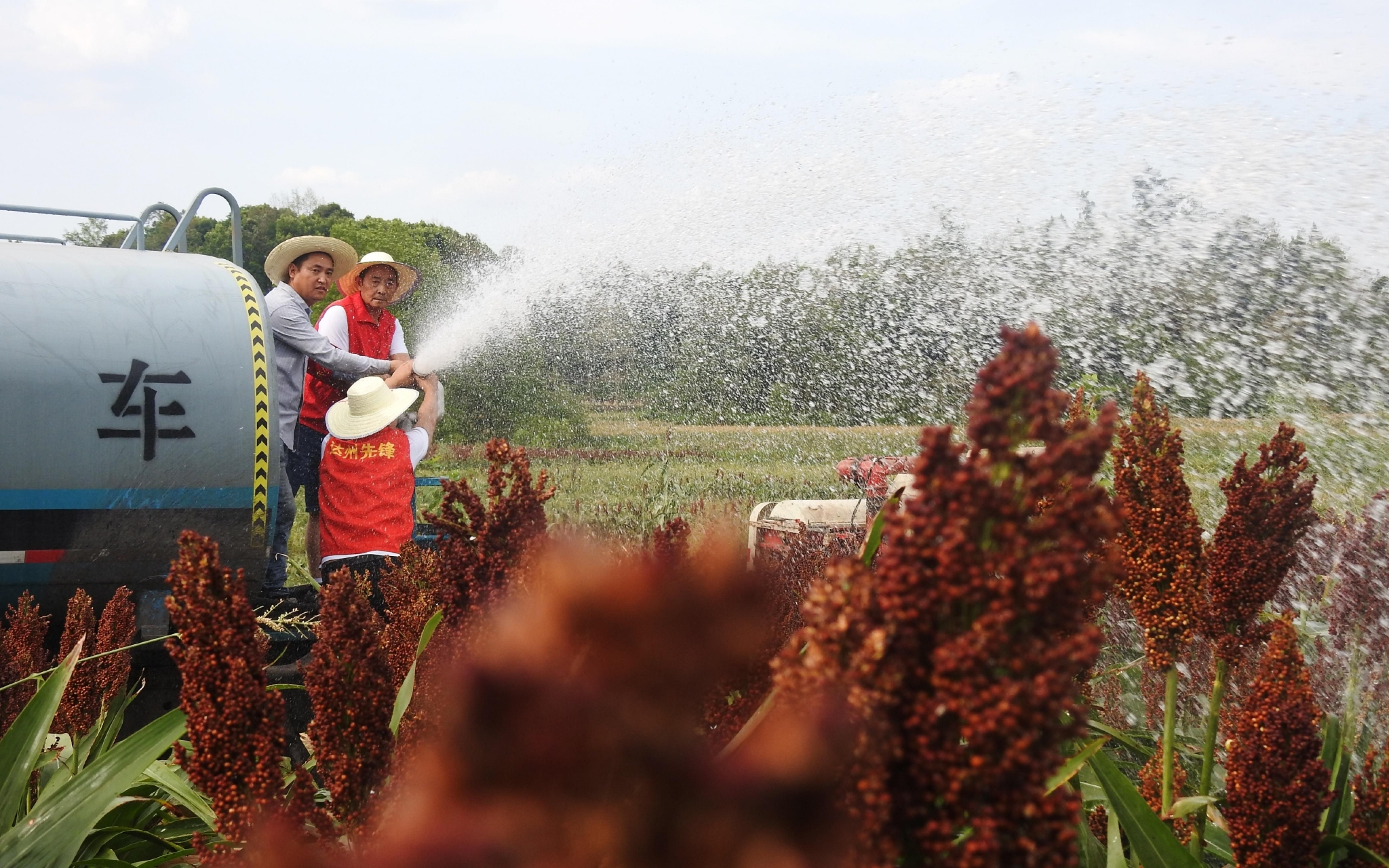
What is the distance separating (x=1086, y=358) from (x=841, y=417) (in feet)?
25.7

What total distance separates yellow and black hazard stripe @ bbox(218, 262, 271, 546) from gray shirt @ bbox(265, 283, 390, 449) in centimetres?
88

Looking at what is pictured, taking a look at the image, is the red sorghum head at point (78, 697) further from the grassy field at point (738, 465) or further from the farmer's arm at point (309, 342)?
the farmer's arm at point (309, 342)

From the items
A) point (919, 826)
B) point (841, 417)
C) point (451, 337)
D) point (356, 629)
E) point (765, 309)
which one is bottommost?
point (841, 417)

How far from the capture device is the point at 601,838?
41 centimetres

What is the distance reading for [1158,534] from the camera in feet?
5.26

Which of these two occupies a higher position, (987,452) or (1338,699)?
(987,452)

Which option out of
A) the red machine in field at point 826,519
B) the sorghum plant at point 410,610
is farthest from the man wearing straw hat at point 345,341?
the sorghum plant at point 410,610

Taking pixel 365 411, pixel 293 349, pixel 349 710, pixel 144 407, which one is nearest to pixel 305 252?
pixel 293 349

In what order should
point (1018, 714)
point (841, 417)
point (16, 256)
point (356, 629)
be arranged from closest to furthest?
point (1018, 714)
point (356, 629)
point (16, 256)
point (841, 417)

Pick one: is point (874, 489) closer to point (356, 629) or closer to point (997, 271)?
point (356, 629)

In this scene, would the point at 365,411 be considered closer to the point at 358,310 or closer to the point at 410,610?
the point at 358,310

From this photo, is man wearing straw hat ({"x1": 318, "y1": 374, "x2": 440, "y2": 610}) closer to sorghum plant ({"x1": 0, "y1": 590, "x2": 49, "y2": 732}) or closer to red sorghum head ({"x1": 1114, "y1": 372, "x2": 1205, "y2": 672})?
sorghum plant ({"x1": 0, "y1": 590, "x2": 49, "y2": 732})

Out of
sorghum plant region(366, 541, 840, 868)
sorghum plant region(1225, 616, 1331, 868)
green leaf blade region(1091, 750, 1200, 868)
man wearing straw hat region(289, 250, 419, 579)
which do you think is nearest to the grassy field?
sorghum plant region(366, 541, 840, 868)

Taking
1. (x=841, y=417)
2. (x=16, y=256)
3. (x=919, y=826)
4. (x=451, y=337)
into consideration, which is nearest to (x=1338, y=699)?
(x=919, y=826)
